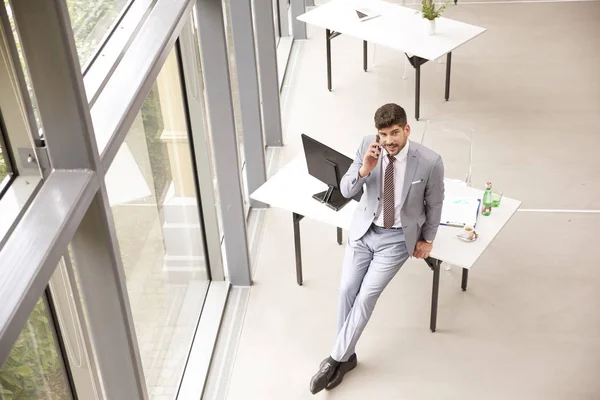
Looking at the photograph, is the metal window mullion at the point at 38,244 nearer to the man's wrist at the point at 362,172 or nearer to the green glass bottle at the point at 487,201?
the man's wrist at the point at 362,172

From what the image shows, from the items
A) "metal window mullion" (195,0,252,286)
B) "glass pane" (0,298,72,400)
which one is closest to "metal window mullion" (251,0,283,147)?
"metal window mullion" (195,0,252,286)

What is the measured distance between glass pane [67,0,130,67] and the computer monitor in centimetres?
178

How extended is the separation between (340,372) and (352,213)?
3.65 feet

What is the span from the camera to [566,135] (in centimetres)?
797

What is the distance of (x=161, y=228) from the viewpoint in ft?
16.7

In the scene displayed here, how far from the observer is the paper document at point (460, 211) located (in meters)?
5.54

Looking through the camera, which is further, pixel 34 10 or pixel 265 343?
pixel 265 343

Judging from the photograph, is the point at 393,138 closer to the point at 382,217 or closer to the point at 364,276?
the point at 382,217

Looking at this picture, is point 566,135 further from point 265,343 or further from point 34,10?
point 34,10

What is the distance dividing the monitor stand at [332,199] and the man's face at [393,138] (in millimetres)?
947

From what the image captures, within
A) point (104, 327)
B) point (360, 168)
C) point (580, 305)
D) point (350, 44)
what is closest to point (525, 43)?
point (350, 44)

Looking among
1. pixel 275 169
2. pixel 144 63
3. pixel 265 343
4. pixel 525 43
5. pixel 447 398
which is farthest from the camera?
pixel 525 43

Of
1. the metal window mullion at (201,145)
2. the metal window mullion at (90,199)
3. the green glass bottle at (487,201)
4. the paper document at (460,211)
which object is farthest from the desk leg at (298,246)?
the metal window mullion at (90,199)

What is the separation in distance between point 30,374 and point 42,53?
4.47 feet
